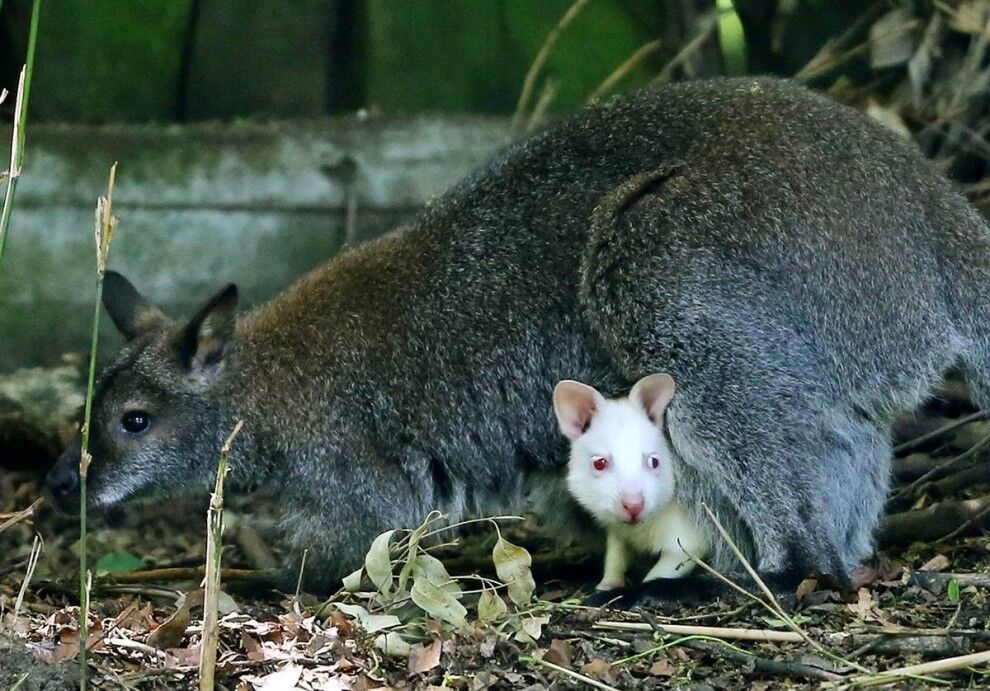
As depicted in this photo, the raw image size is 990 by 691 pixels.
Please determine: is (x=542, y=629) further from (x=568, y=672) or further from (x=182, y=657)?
(x=182, y=657)

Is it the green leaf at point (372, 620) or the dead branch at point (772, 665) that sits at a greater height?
the green leaf at point (372, 620)

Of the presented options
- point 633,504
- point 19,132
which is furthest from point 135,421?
point 19,132

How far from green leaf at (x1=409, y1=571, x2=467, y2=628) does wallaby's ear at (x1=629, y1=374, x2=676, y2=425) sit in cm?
108

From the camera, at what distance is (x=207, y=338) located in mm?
6406

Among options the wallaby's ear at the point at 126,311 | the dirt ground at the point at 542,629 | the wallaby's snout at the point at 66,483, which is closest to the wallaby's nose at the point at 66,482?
the wallaby's snout at the point at 66,483

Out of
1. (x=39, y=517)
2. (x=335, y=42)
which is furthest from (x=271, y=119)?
(x=39, y=517)

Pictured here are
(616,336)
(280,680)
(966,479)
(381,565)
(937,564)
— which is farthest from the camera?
(966,479)

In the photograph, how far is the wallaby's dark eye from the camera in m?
6.39

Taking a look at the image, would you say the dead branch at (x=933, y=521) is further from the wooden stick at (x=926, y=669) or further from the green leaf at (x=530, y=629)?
the green leaf at (x=530, y=629)

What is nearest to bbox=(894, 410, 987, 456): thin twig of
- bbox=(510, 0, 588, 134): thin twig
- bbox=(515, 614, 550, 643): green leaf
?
bbox=(515, 614, 550, 643): green leaf

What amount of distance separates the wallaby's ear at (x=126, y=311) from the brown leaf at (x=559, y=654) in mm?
2643

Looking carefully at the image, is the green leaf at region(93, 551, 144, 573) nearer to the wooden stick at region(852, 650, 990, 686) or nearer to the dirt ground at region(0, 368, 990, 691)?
the dirt ground at region(0, 368, 990, 691)

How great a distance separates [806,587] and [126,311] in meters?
3.31

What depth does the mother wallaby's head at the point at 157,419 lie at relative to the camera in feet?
20.9
